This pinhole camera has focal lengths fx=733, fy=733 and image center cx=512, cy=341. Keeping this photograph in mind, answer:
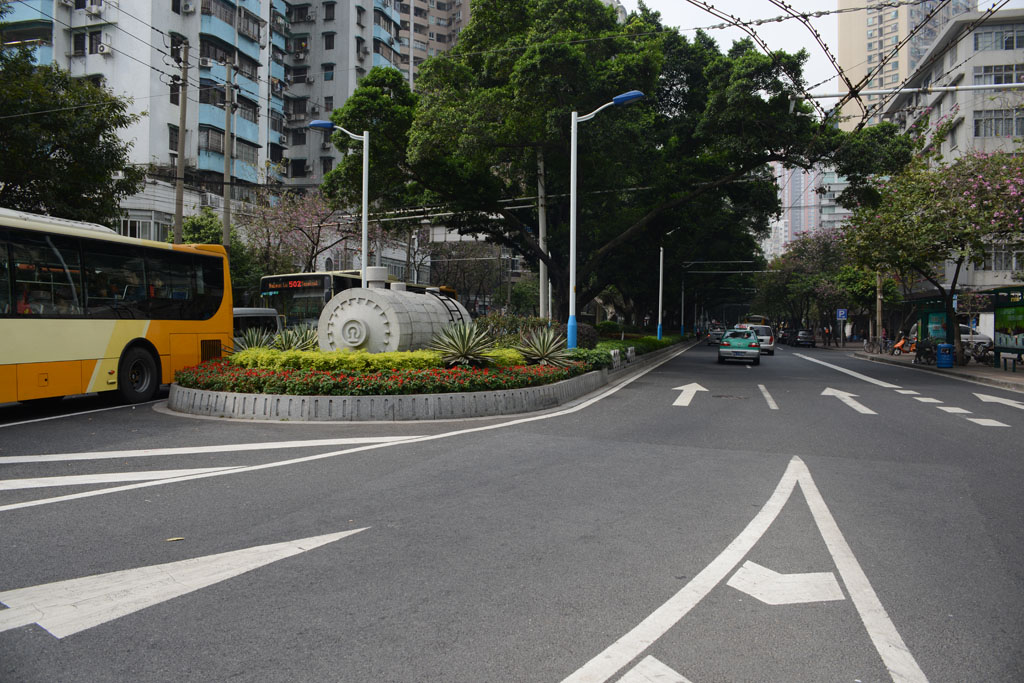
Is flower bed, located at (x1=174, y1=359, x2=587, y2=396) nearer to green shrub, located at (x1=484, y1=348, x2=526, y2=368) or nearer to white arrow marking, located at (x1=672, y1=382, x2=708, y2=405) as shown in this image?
green shrub, located at (x1=484, y1=348, x2=526, y2=368)

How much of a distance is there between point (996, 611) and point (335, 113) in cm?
2255

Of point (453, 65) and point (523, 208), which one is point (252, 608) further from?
point (523, 208)

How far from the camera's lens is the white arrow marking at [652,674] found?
296 cm

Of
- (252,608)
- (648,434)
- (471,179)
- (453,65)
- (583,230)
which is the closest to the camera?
(252,608)

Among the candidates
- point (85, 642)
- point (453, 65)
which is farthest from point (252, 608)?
point (453, 65)

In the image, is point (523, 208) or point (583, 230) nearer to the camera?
point (523, 208)

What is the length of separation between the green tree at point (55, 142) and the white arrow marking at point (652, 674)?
61.2 feet

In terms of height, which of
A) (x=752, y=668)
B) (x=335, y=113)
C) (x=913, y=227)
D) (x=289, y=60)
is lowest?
(x=752, y=668)

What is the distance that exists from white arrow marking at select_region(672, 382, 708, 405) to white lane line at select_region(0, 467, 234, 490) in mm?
9135

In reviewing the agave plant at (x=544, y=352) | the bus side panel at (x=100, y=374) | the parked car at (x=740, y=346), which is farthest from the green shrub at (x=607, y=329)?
the bus side panel at (x=100, y=374)

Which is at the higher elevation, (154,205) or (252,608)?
(154,205)

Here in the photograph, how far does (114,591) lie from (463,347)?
29.6 ft

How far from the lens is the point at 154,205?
32.8 metres

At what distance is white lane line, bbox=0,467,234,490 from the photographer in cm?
633
